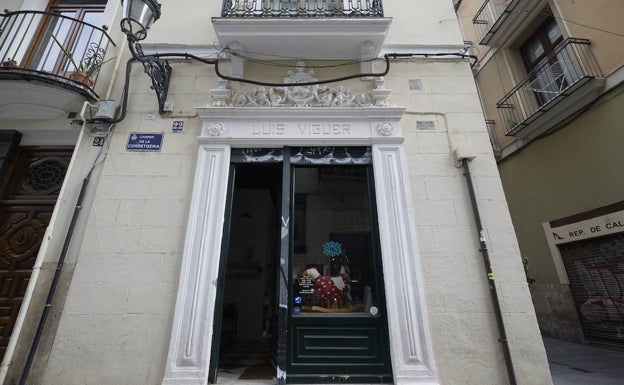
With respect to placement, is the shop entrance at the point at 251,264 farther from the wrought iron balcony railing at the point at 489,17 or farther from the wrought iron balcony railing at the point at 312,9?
the wrought iron balcony railing at the point at 489,17

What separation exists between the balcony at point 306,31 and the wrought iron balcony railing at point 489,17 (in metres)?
6.15

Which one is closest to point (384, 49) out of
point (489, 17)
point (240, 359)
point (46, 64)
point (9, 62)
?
point (46, 64)

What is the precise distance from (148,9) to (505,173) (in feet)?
31.5

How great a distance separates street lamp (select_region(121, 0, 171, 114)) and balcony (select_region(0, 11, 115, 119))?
837 mm

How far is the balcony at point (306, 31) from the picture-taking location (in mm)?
4266

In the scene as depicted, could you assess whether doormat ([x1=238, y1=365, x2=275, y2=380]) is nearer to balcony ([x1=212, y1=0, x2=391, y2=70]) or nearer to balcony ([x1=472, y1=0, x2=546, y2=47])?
balcony ([x1=212, y1=0, x2=391, y2=70])

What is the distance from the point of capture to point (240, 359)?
185 inches

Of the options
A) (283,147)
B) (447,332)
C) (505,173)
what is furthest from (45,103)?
(505,173)

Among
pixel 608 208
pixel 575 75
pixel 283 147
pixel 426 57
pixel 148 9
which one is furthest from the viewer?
pixel 575 75

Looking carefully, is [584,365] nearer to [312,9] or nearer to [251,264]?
[251,264]

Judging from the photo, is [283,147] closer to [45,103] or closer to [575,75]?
[45,103]

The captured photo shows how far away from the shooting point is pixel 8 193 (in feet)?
13.8

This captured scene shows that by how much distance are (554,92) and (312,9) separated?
6.21 metres

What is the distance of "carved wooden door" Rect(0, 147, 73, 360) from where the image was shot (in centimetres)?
378
